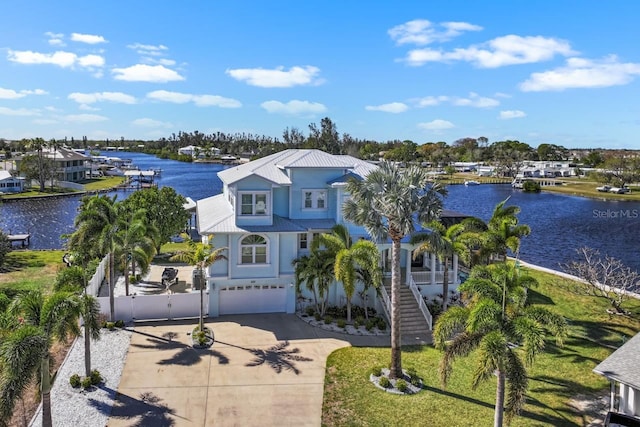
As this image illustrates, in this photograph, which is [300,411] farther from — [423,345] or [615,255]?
[615,255]

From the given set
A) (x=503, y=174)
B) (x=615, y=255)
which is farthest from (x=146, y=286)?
(x=503, y=174)

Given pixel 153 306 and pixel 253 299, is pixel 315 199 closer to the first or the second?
pixel 253 299

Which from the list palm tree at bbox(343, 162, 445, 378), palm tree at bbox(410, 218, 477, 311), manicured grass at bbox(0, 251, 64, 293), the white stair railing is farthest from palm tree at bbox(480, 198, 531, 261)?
manicured grass at bbox(0, 251, 64, 293)

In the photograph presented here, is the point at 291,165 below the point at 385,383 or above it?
above

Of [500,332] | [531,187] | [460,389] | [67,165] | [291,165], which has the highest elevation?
[67,165]

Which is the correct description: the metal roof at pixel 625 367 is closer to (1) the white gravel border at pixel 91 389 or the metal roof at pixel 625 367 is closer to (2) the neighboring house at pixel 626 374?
(2) the neighboring house at pixel 626 374

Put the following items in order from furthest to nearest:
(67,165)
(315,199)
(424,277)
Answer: (67,165) < (315,199) < (424,277)

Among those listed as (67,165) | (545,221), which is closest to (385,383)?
(545,221)
